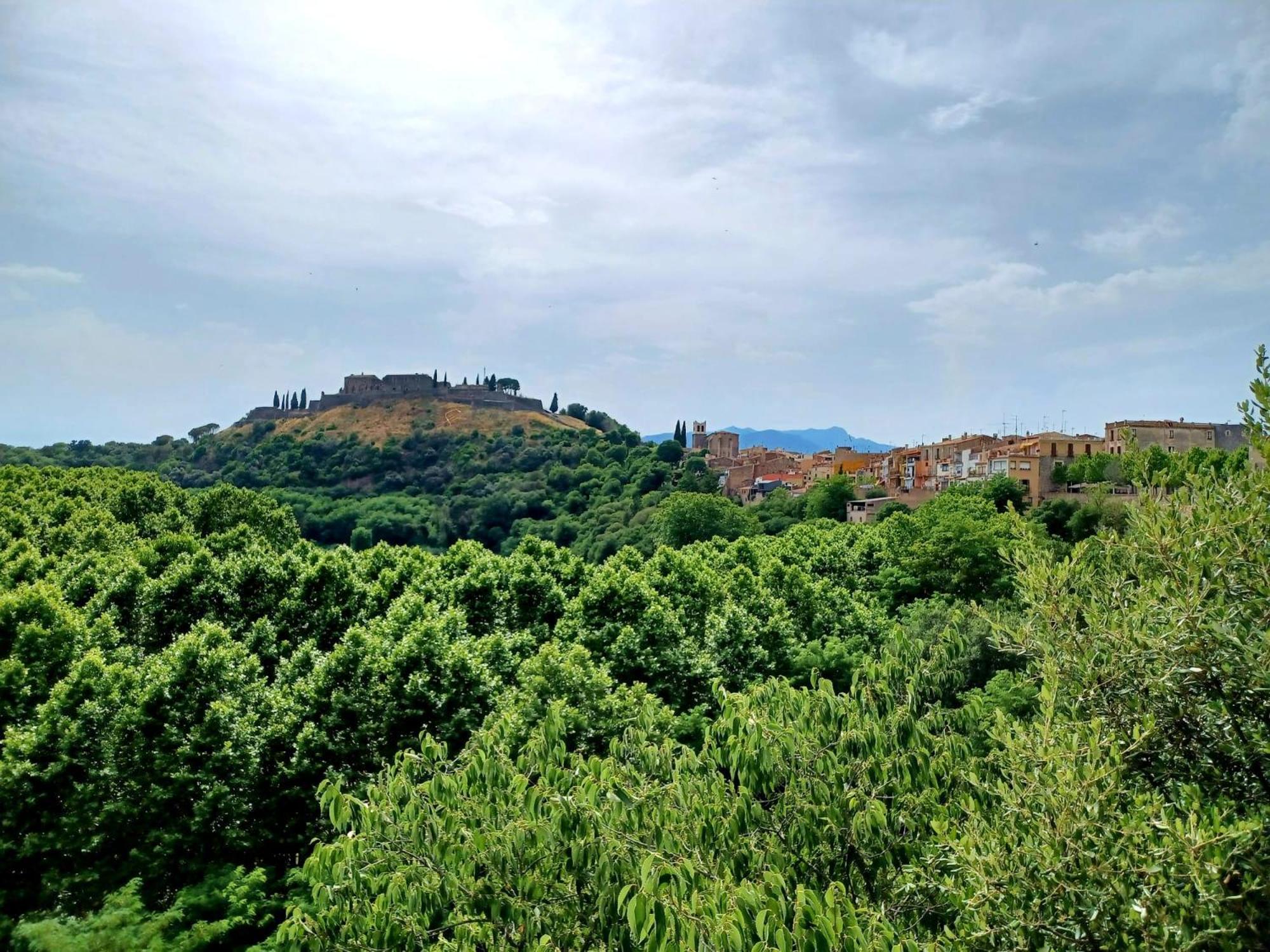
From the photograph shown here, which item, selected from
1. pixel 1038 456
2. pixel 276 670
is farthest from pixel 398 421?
pixel 276 670

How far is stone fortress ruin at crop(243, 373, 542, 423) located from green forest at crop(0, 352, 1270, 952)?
147204 millimetres

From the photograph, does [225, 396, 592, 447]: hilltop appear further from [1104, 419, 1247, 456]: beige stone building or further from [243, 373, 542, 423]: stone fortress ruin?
[1104, 419, 1247, 456]: beige stone building

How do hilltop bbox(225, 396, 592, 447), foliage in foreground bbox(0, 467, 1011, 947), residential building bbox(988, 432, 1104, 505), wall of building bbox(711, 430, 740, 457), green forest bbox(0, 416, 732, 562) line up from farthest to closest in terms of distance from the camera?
wall of building bbox(711, 430, 740, 457) < hilltop bbox(225, 396, 592, 447) < green forest bbox(0, 416, 732, 562) < residential building bbox(988, 432, 1104, 505) < foliage in foreground bbox(0, 467, 1011, 947)

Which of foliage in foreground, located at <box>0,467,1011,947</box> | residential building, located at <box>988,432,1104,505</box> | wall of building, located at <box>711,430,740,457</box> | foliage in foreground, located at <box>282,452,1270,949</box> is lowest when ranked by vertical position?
foliage in foreground, located at <box>0,467,1011,947</box>

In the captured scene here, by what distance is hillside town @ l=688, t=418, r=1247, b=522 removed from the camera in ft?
258

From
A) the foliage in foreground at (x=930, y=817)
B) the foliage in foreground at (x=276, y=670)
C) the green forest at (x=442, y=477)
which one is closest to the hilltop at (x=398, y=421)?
the green forest at (x=442, y=477)

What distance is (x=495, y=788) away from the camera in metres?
7.85

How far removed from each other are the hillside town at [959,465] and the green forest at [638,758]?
54.8m

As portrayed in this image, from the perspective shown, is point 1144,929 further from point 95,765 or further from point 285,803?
point 95,765

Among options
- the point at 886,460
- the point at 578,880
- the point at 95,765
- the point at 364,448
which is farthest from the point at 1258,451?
the point at 364,448

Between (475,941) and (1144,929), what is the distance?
4.66 metres

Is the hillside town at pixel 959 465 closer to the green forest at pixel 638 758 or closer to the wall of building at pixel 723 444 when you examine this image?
the wall of building at pixel 723 444

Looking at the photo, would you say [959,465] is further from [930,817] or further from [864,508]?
[930,817]

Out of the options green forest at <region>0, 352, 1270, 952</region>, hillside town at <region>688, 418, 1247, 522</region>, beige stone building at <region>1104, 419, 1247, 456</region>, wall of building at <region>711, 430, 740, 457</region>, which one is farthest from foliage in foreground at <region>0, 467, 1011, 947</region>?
wall of building at <region>711, 430, 740, 457</region>
